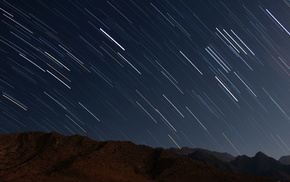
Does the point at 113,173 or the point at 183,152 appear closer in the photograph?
the point at 113,173

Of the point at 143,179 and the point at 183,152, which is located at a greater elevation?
the point at 143,179

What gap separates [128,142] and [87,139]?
29.4ft

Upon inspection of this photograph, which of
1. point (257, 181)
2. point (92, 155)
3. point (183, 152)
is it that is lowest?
point (183, 152)

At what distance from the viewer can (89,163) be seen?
6300 cm

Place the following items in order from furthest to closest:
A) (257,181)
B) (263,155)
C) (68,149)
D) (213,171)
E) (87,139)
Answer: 1. (263,155)
2. (87,139)
3. (68,149)
4. (213,171)
5. (257,181)

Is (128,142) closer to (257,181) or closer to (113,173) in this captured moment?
(113,173)

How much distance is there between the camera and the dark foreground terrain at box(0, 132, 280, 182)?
5794 centimetres

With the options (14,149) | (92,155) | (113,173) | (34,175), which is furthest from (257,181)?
(14,149)

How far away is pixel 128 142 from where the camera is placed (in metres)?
78.6

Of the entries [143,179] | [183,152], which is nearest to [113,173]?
[143,179]

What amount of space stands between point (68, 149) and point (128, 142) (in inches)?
553

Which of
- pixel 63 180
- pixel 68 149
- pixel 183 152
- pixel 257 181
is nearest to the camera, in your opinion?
pixel 63 180

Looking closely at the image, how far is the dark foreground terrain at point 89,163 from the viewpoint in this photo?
57938mm

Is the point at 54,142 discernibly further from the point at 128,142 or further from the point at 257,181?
the point at 257,181
